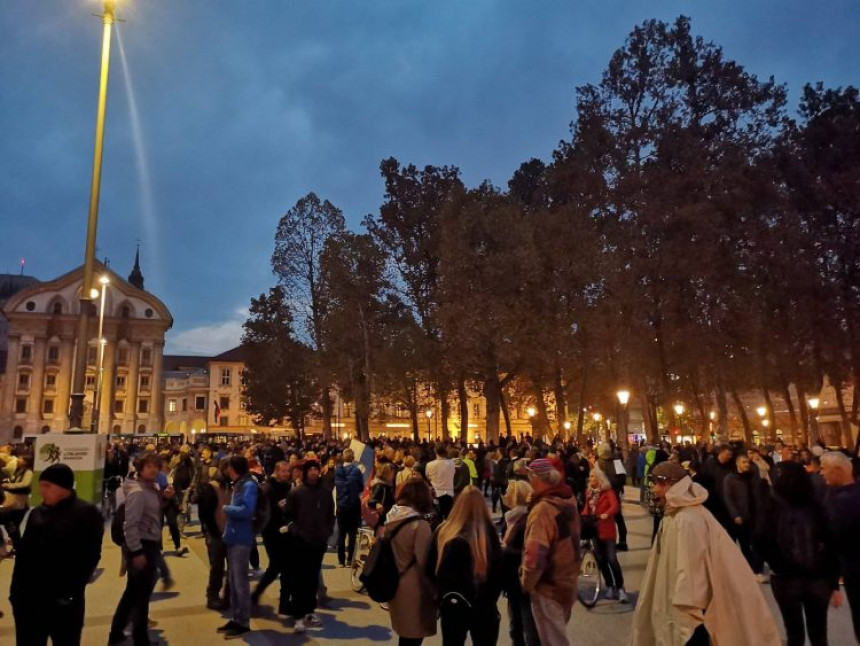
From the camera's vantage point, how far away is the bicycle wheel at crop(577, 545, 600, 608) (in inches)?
323

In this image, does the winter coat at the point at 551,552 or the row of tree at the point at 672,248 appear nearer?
the winter coat at the point at 551,552

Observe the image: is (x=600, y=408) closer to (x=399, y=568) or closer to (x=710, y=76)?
(x=710, y=76)

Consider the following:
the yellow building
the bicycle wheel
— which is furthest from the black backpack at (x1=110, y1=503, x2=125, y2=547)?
the yellow building

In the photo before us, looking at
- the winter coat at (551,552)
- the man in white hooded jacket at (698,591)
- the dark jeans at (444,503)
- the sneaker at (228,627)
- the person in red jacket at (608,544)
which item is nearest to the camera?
the man in white hooded jacket at (698,591)

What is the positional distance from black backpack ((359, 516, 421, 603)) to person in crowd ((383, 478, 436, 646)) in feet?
0.08

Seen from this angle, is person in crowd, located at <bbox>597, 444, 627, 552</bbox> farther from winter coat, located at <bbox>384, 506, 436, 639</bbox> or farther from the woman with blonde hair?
winter coat, located at <bbox>384, 506, 436, 639</bbox>

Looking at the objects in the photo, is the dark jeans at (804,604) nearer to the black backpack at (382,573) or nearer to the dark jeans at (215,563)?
the black backpack at (382,573)

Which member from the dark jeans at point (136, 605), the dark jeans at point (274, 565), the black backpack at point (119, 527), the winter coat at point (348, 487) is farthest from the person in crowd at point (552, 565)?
the winter coat at point (348, 487)

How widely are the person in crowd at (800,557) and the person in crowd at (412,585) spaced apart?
9.48 ft

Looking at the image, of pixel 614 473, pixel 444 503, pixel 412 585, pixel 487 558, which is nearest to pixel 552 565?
pixel 487 558

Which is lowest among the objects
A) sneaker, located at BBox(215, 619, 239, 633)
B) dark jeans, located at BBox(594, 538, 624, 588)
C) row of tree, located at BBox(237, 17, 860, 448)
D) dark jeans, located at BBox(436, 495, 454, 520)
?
sneaker, located at BBox(215, 619, 239, 633)

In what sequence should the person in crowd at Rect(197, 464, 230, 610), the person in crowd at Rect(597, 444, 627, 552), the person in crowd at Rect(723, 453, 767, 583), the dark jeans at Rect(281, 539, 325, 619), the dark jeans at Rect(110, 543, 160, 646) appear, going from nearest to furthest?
the dark jeans at Rect(110, 543, 160, 646)
the dark jeans at Rect(281, 539, 325, 619)
the person in crowd at Rect(197, 464, 230, 610)
the person in crowd at Rect(723, 453, 767, 583)
the person in crowd at Rect(597, 444, 627, 552)

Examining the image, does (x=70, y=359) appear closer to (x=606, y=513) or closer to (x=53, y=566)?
(x=606, y=513)

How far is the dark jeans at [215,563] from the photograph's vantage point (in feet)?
26.8
